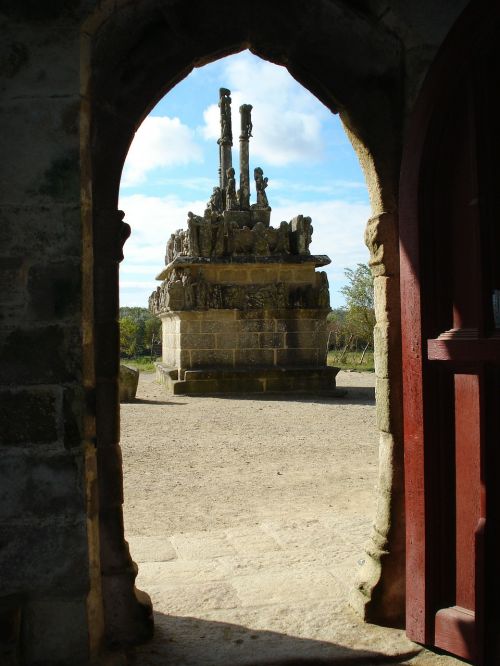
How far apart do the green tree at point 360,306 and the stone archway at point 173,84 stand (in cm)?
2187

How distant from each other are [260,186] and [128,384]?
6.97m

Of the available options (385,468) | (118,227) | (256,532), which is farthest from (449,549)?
(256,532)

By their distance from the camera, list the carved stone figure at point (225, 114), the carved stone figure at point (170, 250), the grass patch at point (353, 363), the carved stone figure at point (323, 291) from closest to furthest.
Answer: the carved stone figure at point (323, 291), the carved stone figure at point (170, 250), the carved stone figure at point (225, 114), the grass patch at point (353, 363)

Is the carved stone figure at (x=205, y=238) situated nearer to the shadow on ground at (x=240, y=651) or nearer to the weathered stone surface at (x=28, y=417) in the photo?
the shadow on ground at (x=240, y=651)

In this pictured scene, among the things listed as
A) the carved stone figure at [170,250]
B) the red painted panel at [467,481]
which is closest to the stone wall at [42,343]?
the red painted panel at [467,481]

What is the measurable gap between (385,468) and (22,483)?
1.52 m

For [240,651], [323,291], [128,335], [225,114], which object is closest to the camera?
[240,651]

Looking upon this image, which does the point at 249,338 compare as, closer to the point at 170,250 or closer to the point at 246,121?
the point at 170,250

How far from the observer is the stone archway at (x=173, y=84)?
2.66m

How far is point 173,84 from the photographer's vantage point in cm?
285

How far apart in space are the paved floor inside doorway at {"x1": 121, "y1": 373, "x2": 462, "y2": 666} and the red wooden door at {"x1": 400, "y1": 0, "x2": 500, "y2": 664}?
32cm

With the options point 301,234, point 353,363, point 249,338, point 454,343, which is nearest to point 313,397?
point 249,338

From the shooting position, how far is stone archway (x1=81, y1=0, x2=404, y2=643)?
105 inches

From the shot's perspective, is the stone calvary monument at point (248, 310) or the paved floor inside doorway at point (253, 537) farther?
the stone calvary monument at point (248, 310)
